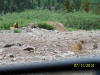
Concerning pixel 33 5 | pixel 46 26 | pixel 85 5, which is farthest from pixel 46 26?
pixel 85 5

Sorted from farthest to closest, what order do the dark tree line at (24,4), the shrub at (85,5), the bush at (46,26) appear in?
1. the dark tree line at (24,4)
2. the shrub at (85,5)
3. the bush at (46,26)

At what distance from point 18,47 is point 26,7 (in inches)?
488

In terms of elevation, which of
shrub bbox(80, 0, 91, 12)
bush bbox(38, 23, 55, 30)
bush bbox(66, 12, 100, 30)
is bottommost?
bush bbox(66, 12, 100, 30)

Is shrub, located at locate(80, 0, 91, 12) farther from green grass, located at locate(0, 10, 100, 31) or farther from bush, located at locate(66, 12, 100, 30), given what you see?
bush, located at locate(66, 12, 100, 30)

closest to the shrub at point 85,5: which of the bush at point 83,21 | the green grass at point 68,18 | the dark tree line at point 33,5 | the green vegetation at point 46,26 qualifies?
the dark tree line at point 33,5

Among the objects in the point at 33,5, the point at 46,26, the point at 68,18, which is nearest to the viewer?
the point at 46,26

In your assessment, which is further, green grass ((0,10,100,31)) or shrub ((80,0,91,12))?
shrub ((80,0,91,12))

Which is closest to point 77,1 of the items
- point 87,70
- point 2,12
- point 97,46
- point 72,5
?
point 72,5

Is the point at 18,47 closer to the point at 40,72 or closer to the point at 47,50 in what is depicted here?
the point at 47,50

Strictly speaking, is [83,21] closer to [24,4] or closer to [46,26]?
[46,26]

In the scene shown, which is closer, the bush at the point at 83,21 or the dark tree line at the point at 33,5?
the bush at the point at 83,21

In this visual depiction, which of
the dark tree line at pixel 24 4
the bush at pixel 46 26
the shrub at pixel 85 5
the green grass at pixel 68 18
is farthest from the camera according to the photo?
the dark tree line at pixel 24 4

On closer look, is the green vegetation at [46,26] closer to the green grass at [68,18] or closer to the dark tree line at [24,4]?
the green grass at [68,18]

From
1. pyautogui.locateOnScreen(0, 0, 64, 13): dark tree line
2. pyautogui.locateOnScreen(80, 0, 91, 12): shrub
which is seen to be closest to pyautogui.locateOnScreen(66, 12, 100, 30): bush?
pyautogui.locateOnScreen(80, 0, 91, 12): shrub
